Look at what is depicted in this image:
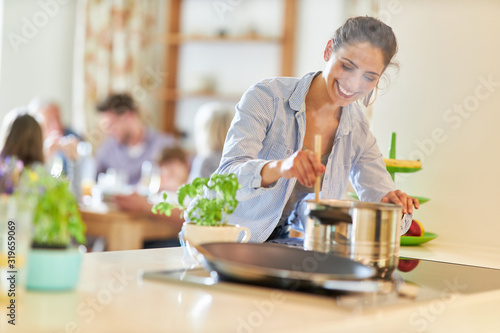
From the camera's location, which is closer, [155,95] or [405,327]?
[405,327]

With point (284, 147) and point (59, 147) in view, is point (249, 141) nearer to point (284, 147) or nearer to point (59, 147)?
point (284, 147)

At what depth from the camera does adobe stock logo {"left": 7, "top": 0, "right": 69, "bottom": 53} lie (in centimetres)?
515

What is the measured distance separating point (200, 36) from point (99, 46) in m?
0.84

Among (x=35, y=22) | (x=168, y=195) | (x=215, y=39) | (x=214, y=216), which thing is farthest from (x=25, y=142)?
(x=215, y=39)

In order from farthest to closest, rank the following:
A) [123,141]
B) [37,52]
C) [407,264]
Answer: [37,52] < [123,141] < [407,264]

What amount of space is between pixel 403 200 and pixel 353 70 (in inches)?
12.8

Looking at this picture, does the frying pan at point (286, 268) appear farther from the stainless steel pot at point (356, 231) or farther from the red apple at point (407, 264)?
the red apple at point (407, 264)

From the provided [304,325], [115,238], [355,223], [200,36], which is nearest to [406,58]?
[355,223]

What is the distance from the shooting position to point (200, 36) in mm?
5461

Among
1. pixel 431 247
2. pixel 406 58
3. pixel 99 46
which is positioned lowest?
pixel 431 247

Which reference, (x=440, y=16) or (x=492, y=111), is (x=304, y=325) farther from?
(x=440, y=16)

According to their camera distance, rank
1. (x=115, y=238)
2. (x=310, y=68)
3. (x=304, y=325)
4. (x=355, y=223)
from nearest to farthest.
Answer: (x=304, y=325), (x=355, y=223), (x=115, y=238), (x=310, y=68)

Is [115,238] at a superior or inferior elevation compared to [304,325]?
inferior

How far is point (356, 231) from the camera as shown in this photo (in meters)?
1.09
